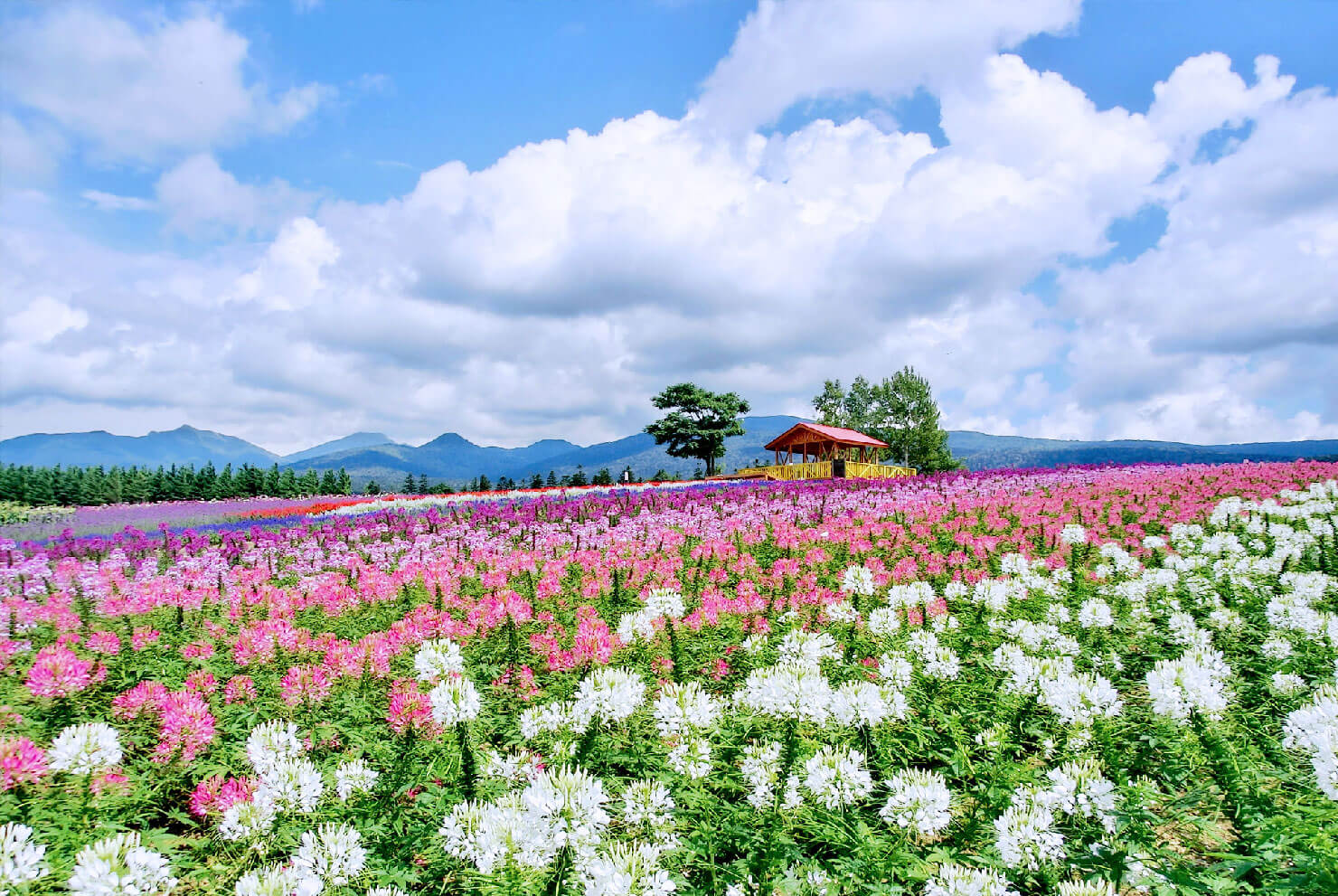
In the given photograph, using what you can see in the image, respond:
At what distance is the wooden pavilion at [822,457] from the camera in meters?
31.5

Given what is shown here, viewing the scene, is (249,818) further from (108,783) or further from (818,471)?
(818,471)

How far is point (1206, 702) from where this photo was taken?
3742 mm

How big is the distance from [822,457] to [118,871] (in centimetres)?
3806

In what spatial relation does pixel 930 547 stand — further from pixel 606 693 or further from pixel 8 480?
pixel 8 480

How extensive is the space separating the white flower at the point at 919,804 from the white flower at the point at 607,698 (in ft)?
4.78

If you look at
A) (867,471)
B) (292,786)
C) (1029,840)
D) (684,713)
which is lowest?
(1029,840)

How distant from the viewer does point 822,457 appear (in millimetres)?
38438

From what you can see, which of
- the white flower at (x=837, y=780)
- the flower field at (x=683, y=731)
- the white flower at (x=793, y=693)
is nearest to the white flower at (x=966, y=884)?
the flower field at (x=683, y=731)

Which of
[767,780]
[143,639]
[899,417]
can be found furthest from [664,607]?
[899,417]

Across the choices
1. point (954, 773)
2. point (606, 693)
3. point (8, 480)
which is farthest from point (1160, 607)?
point (8, 480)

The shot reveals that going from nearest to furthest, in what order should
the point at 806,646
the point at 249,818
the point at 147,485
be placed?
the point at 249,818 → the point at 806,646 → the point at 147,485

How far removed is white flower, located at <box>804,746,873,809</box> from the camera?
3.09 m

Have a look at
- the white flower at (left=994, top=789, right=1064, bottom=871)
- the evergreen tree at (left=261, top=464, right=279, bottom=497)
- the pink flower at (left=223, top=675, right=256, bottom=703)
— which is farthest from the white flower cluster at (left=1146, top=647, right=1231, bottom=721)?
the evergreen tree at (left=261, top=464, right=279, bottom=497)

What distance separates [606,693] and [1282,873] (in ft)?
11.5
